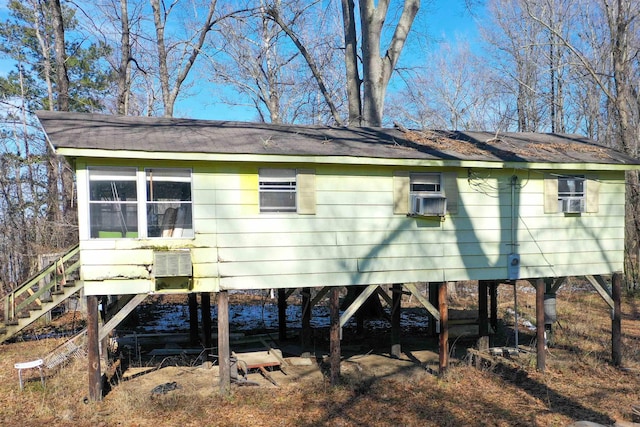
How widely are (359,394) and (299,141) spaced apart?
18.7ft

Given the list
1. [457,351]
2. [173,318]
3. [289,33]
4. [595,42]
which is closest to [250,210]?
[457,351]

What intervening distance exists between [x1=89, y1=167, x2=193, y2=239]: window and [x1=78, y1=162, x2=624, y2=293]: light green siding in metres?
0.19

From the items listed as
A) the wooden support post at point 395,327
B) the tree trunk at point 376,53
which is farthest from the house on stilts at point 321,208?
the tree trunk at point 376,53

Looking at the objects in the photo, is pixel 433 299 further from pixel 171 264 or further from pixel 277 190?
pixel 171 264

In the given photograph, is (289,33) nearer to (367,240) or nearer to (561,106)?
(367,240)

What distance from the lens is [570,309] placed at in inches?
741

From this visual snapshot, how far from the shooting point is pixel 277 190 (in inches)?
373

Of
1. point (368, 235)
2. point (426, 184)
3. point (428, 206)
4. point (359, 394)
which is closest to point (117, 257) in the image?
point (368, 235)

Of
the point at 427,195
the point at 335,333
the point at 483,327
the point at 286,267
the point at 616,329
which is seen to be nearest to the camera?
the point at 286,267

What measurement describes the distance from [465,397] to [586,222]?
5412 mm

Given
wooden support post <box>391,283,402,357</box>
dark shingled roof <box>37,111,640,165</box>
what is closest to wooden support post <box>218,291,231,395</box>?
dark shingled roof <box>37,111,640,165</box>

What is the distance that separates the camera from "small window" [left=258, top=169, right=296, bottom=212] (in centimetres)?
940

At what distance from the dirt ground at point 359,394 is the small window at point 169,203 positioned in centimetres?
346

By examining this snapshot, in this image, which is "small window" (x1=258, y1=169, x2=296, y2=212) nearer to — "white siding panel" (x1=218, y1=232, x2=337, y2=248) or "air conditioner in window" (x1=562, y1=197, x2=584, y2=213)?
"white siding panel" (x1=218, y1=232, x2=337, y2=248)
